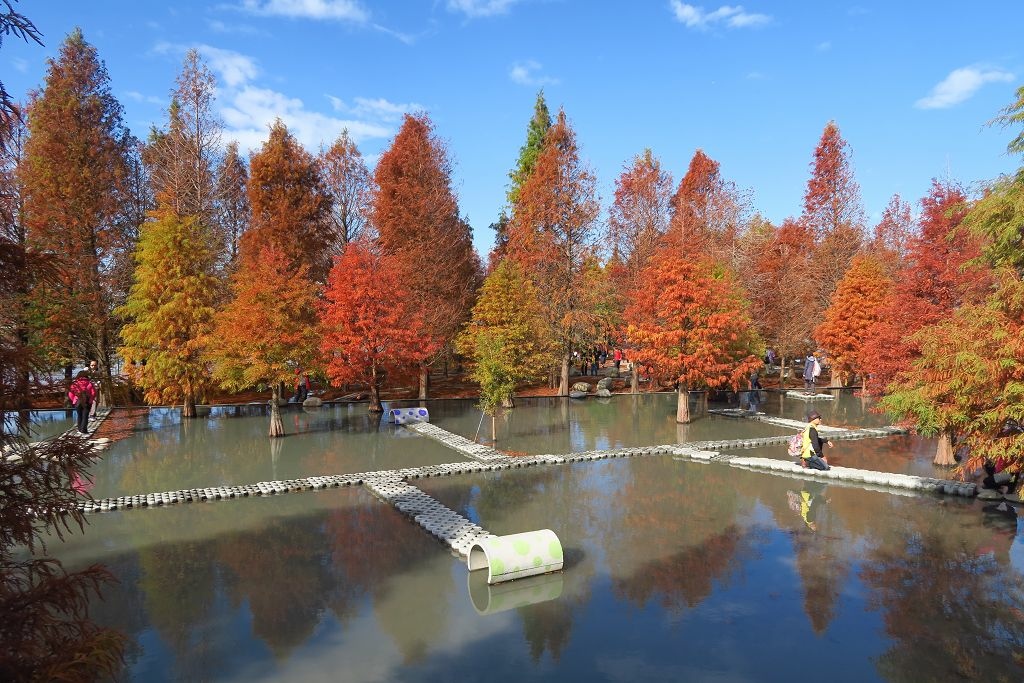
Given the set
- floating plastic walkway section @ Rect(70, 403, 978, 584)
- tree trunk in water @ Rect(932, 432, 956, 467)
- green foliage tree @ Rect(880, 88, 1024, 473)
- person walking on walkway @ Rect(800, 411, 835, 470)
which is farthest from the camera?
tree trunk in water @ Rect(932, 432, 956, 467)

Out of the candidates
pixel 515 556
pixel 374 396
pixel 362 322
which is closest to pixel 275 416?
pixel 362 322

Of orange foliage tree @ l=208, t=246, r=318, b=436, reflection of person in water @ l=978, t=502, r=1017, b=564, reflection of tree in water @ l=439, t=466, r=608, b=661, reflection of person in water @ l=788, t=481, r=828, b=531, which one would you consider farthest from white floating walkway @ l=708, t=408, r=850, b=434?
orange foliage tree @ l=208, t=246, r=318, b=436

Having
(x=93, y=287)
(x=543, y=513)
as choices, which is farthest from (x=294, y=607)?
(x=93, y=287)

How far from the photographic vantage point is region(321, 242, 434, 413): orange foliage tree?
955 inches

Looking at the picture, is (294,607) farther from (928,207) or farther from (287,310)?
(928,207)

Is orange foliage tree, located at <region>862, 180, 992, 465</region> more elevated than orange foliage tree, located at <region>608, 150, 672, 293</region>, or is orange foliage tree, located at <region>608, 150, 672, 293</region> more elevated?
orange foliage tree, located at <region>608, 150, 672, 293</region>

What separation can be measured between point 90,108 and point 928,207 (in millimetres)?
35735

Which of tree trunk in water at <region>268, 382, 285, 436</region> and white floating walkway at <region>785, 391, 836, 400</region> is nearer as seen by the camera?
tree trunk in water at <region>268, 382, 285, 436</region>

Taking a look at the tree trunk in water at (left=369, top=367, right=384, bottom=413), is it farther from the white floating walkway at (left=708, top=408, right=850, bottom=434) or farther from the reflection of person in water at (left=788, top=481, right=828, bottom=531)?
the reflection of person in water at (left=788, top=481, right=828, bottom=531)

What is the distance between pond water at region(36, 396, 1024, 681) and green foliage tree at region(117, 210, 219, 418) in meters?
7.99

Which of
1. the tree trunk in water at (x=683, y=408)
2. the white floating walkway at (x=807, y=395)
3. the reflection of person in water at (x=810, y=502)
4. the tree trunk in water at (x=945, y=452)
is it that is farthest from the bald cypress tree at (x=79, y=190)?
the white floating walkway at (x=807, y=395)

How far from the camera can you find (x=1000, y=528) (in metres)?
12.7

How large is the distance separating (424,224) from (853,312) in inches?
891

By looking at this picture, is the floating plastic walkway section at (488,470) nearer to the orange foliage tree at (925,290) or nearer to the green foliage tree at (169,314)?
the orange foliage tree at (925,290)
